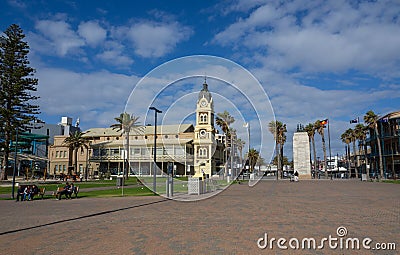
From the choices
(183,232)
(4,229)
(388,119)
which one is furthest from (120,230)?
(388,119)

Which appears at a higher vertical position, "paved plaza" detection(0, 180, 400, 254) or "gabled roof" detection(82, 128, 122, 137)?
"gabled roof" detection(82, 128, 122, 137)

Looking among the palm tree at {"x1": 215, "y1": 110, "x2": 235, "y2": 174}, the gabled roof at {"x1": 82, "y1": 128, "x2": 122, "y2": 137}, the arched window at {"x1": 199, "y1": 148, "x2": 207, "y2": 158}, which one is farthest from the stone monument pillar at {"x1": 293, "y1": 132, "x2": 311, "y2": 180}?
the gabled roof at {"x1": 82, "y1": 128, "x2": 122, "y2": 137}

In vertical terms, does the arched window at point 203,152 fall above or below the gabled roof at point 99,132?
below

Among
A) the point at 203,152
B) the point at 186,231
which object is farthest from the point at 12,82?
the point at 186,231

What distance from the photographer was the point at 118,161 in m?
69.4

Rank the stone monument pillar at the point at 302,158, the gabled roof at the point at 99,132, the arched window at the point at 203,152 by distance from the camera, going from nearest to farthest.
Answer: the arched window at the point at 203,152, the stone monument pillar at the point at 302,158, the gabled roof at the point at 99,132

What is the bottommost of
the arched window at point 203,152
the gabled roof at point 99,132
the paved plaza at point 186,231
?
the paved plaza at point 186,231

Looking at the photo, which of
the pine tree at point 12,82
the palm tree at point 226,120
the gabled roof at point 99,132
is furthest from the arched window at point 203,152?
the gabled roof at point 99,132

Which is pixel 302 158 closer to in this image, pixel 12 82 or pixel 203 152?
pixel 203 152

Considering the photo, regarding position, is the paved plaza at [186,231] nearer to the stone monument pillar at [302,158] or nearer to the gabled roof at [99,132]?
the stone monument pillar at [302,158]

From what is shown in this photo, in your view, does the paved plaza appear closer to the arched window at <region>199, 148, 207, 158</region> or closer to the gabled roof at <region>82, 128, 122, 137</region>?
the arched window at <region>199, 148, 207, 158</region>

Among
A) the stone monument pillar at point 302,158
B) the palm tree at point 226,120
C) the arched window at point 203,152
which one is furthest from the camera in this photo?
the stone monument pillar at point 302,158

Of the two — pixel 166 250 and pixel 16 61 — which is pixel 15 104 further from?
pixel 166 250

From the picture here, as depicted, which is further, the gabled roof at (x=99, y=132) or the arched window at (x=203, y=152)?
the gabled roof at (x=99, y=132)
